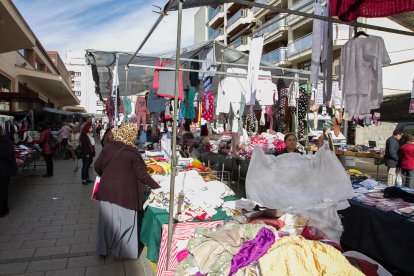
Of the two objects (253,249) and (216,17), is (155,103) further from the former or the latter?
(216,17)

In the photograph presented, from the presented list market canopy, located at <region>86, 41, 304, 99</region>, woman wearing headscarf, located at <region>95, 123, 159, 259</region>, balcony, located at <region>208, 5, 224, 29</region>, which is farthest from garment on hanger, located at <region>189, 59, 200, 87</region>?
balcony, located at <region>208, 5, 224, 29</region>

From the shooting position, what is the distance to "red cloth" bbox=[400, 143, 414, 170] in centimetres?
972

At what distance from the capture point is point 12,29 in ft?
41.7

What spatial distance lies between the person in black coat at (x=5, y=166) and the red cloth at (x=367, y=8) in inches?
250

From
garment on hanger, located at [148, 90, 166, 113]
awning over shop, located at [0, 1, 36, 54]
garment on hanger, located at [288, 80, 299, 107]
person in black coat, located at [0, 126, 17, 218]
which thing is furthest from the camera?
awning over shop, located at [0, 1, 36, 54]

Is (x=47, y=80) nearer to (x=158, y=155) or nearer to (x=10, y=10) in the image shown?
(x=10, y=10)

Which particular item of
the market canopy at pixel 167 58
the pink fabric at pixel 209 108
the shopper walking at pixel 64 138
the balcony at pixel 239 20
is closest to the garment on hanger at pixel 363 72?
the market canopy at pixel 167 58

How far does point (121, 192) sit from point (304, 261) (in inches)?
115

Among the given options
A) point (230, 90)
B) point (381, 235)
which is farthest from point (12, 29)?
point (381, 235)

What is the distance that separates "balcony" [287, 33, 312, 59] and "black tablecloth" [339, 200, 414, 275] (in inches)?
834

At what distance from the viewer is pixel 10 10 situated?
11.2 metres

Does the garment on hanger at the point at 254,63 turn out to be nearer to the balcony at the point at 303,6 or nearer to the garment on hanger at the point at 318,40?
the balcony at the point at 303,6

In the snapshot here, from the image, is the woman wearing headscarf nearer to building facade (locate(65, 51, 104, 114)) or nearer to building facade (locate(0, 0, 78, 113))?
building facade (locate(0, 0, 78, 113))

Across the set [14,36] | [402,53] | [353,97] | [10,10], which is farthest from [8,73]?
[402,53]
